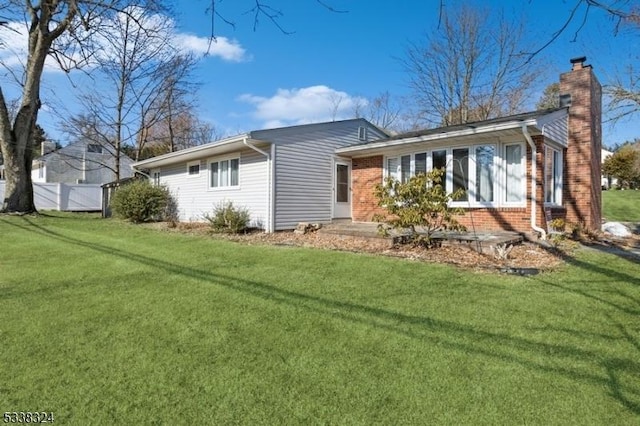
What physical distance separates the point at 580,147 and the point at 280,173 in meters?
8.19

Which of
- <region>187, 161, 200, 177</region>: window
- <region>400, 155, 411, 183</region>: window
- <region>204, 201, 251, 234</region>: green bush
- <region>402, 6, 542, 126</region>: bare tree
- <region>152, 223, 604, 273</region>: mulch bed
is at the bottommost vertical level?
<region>152, 223, 604, 273</region>: mulch bed

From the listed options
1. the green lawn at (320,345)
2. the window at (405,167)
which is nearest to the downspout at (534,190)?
the green lawn at (320,345)

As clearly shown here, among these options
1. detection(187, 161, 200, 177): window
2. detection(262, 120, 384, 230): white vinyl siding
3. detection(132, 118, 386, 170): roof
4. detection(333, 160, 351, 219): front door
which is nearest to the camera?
detection(132, 118, 386, 170): roof

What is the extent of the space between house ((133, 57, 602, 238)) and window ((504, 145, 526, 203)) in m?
0.02

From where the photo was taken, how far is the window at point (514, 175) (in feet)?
30.0

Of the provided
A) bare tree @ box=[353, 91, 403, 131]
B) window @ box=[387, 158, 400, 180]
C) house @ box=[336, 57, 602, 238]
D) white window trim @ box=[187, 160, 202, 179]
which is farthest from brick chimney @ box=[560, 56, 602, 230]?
bare tree @ box=[353, 91, 403, 131]

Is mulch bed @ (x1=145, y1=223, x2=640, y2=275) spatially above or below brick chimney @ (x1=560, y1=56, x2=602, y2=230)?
below

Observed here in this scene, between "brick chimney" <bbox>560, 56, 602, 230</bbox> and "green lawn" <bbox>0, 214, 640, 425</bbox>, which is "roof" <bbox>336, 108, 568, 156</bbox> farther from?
"green lawn" <bbox>0, 214, 640, 425</bbox>

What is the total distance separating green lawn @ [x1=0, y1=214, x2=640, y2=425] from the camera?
2523mm

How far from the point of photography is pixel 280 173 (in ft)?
37.2

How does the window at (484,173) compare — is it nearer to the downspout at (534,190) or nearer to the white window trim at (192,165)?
the downspout at (534,190)

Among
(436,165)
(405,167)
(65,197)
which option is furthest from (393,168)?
(65,197)

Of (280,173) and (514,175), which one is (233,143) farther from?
(514,175)

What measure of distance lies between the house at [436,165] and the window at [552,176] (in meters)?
0.03
